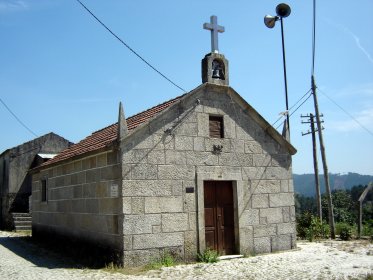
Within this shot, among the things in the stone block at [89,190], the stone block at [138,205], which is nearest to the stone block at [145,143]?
the stone block at [138,205]

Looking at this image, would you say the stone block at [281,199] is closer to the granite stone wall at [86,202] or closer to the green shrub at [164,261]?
the green shrub at [164,261]

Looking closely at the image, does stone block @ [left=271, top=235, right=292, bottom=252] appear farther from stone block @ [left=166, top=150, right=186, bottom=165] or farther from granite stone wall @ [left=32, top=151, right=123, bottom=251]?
granite stone wall @ [left=32, top=151, right=123, bottom=251]

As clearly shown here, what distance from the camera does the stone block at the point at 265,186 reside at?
1193cm

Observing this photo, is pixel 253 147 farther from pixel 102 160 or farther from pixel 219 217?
pixel 102 160

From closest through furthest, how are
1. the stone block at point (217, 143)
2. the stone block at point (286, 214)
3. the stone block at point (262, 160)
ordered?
1. the stone block at point (217, 143)
2. the stone block at point (262, 160)
3. the stone block at point (286, 214)

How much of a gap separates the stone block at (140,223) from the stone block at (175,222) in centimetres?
18

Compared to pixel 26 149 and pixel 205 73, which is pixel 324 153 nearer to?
pixel 205 73

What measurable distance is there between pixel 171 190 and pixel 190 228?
1.12m

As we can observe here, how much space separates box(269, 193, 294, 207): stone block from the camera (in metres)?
12.2

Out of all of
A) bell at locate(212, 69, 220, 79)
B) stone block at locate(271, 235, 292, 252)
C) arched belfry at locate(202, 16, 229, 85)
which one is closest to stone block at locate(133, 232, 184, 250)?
stone block at locate(271, 235, 292, 252)

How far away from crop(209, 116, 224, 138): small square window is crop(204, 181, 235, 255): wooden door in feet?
4.45

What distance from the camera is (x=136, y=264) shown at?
9539 mm

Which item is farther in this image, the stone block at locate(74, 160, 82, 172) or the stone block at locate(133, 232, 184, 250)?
the stone block at locate(74, 160, 82, 172)

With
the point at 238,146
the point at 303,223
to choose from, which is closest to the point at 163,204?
the point at 238,146
